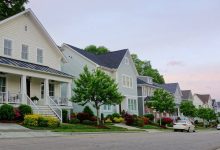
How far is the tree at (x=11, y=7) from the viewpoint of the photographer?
44.4 m

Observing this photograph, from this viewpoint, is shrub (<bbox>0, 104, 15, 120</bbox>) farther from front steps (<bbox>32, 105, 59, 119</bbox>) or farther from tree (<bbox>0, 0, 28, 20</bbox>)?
tree (<bbox>0, 0, 28, 20</bbox>)

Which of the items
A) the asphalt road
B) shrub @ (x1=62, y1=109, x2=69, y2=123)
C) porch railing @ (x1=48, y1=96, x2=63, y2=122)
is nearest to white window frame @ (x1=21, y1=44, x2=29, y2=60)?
porch railing @ (x1=48, y1=96, x2=63, y2=122)

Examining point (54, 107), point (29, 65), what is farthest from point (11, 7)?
point (54, 107)

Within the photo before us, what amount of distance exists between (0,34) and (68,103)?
914 centimetres

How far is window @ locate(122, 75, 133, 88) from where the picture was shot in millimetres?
49425

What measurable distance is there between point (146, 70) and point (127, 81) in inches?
1632

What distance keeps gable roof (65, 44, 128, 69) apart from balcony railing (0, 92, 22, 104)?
56.6 ft

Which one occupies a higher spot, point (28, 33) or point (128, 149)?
point (28, 33)

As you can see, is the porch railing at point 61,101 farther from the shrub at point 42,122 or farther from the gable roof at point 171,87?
the gable roof at point 171,87

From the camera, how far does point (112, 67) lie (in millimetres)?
47406

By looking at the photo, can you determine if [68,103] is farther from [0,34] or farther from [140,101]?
[140,101]

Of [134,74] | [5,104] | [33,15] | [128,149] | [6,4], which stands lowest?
[128,149]

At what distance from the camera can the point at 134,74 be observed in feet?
174

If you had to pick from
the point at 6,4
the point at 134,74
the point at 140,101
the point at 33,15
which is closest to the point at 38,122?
the point at 33,15
